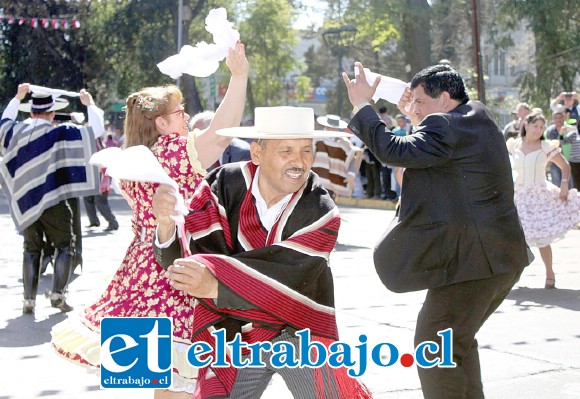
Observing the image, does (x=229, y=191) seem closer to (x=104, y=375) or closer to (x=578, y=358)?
(x=104, y=375)

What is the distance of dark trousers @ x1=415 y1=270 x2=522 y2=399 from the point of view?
4445 mm

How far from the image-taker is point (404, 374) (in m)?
6.48

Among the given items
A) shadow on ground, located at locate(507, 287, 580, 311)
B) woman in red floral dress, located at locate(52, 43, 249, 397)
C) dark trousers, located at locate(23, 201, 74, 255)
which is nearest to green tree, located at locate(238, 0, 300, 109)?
shadow on ground, located at locate(507, 287, 580, 311)

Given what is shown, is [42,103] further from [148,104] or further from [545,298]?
[545,298]

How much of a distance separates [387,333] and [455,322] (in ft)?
10.6

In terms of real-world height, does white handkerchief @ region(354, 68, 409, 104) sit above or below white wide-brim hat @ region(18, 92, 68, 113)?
below

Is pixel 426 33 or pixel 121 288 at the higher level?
pixel 426 33

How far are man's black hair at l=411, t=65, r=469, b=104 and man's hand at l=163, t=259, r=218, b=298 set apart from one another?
4.88 ft

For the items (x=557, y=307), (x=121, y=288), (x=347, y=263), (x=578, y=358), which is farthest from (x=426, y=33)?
(x=121, y=288)

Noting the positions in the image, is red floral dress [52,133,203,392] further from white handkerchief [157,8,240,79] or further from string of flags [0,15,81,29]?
string of flags [0,15,81,29]

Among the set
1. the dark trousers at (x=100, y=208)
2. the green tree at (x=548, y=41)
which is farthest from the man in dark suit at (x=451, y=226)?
the green tree at (x=548, y=41)

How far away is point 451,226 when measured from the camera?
440cm

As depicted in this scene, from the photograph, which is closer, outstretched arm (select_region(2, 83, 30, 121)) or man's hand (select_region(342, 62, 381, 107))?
man's hand (select_region(342, 62, 381, 107))

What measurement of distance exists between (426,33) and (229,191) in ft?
76.1
